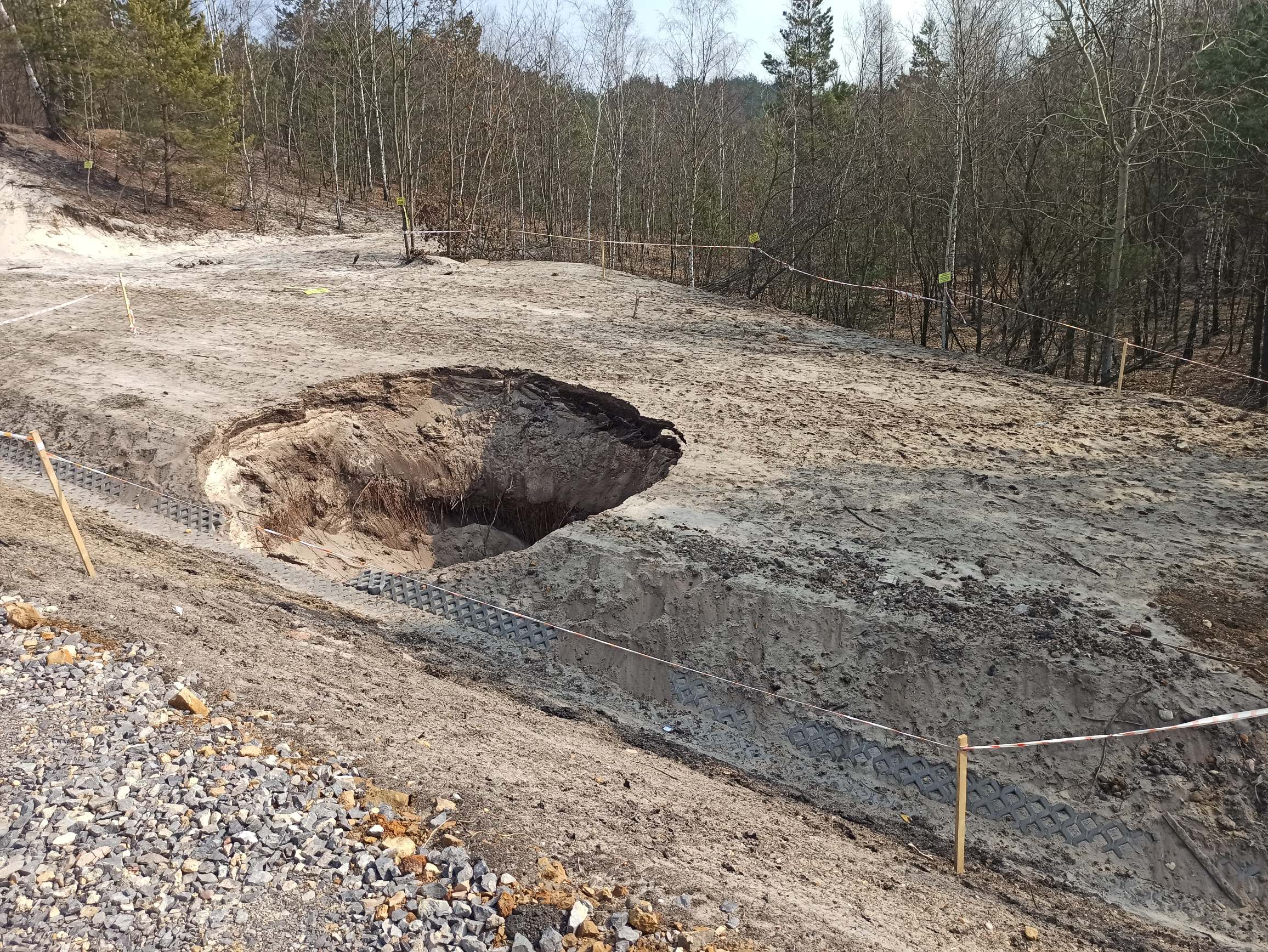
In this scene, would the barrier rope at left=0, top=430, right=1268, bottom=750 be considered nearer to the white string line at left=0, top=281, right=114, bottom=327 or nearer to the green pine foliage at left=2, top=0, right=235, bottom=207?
the white string line at left=0, top=281, right=114, bottom=327

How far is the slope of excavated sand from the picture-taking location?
18.8ft

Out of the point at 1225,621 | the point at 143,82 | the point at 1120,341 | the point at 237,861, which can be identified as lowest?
the point at 237,861

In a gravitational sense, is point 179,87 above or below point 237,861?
above

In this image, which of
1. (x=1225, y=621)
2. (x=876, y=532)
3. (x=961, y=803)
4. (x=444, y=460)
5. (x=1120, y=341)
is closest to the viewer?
(x=961, y=803)

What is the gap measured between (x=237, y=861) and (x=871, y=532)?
20.1 feet

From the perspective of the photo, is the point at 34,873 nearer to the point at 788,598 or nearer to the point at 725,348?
the point at 788,598

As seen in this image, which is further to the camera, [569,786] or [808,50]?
[808,50]

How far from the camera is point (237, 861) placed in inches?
140

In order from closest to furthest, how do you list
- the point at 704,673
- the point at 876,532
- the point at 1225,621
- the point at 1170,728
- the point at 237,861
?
the point at 237,861 → the point at 1170,728 → the point at 1225,621 → the point at 704,673 → the point at 876,532

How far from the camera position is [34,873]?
10.8 ft

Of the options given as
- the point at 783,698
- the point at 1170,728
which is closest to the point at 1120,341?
the point at 1170,728

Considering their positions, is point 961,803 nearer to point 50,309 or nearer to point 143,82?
point 50,309

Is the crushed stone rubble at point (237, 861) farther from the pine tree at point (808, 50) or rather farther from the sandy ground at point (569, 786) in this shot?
the pine tree at point (808, 50)

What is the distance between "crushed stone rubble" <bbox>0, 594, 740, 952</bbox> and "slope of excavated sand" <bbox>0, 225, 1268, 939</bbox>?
9.67ft
